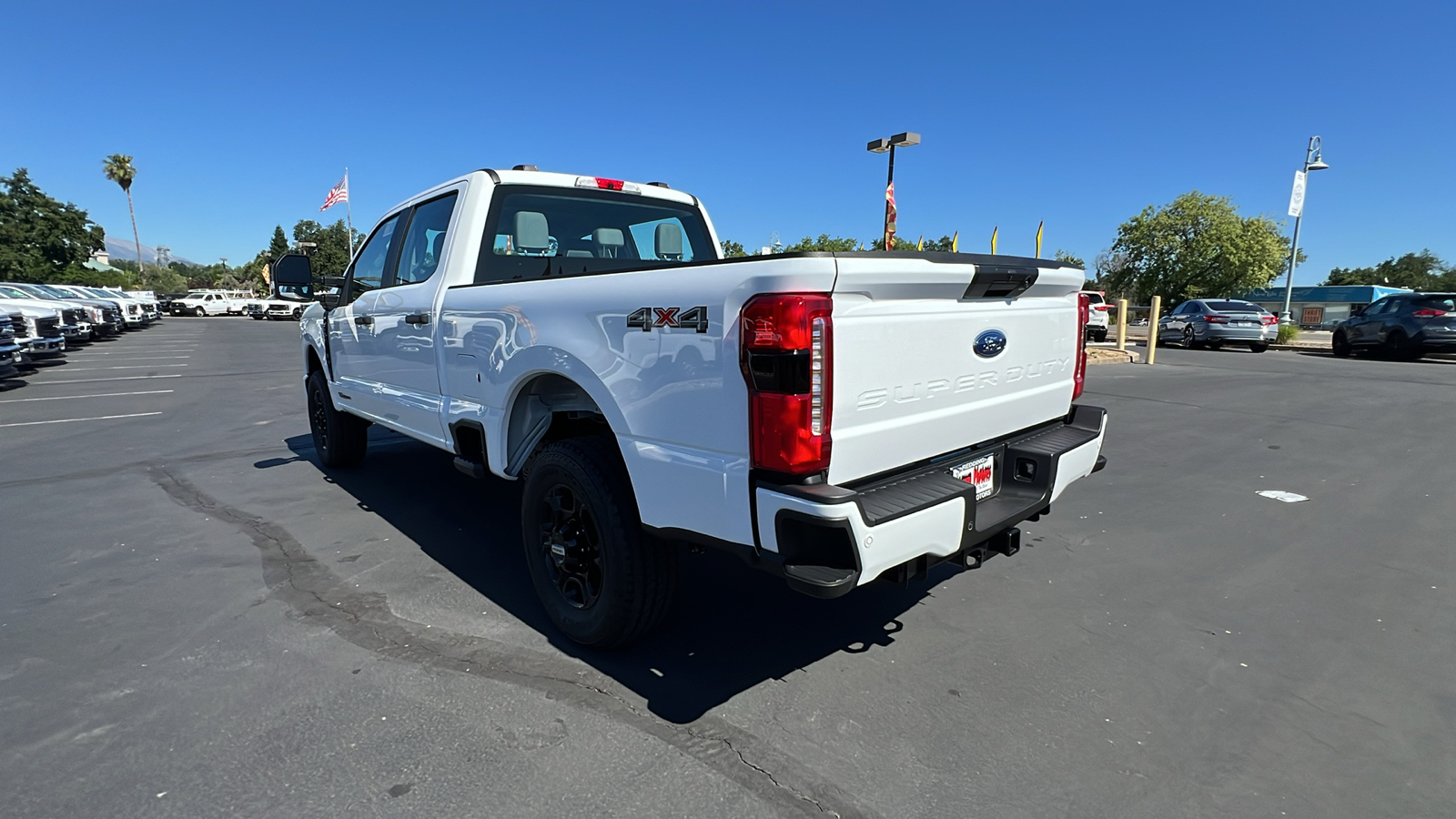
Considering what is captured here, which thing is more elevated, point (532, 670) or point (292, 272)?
point (292, 272)

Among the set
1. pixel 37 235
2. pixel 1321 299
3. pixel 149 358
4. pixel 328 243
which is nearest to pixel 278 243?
pixel 328 243

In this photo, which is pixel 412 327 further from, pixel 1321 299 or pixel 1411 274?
pixel 1411 274

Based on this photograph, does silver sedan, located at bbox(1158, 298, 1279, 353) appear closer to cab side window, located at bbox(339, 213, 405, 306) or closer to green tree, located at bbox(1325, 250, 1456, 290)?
cab side window, located at bbox(339, 213, 405, 306)

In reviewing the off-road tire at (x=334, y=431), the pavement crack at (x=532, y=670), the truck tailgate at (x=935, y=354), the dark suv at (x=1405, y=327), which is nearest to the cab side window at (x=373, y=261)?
the off-road tire at (x=334, y=431)

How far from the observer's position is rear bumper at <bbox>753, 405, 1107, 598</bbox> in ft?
7.05

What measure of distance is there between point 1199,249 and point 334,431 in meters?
45.2

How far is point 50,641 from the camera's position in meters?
A: 3.16

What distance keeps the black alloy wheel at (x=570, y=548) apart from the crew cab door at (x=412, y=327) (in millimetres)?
1177

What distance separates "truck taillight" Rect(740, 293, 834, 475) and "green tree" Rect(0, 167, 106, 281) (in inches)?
2079

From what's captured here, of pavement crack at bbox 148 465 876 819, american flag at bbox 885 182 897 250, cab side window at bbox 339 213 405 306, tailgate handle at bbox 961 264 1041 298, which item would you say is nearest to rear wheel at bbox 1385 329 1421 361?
american flag at bbox 885 182 897 250

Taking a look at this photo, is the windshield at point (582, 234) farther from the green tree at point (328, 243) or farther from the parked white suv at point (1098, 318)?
the green tree at point (328, 243)

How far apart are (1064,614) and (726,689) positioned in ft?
5.57

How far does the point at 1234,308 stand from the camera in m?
20.4

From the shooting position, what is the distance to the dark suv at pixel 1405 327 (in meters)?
15.9
